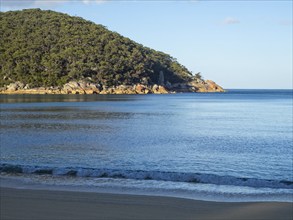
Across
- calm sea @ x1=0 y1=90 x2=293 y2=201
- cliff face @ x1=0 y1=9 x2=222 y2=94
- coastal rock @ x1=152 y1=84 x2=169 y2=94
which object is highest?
cliff face @ x1=0 y1=9 x2=222 y2=94

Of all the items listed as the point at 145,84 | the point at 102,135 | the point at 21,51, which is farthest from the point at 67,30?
the point at 102,135

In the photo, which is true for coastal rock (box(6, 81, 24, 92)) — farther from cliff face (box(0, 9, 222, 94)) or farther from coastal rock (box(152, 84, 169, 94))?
coastal rock (box(152, 84, 169, 94))

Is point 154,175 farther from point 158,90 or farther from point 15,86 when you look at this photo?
point 158,90

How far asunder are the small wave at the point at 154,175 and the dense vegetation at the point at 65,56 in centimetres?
14183

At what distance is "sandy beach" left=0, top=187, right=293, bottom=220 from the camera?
898cm

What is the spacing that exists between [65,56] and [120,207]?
16036cm

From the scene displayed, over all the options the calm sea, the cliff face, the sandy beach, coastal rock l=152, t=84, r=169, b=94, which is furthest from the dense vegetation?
the sandy beach

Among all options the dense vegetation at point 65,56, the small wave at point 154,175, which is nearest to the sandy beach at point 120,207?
the small wave at point 154,175

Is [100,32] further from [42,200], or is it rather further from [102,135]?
[42,200]

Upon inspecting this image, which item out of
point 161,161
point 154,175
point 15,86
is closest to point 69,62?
point 15,86

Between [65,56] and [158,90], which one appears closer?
[65,56]

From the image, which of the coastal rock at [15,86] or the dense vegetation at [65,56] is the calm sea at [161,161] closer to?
the coastal rock at [15,86]

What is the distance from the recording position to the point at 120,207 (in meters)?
9.74

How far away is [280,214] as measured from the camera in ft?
30.2
